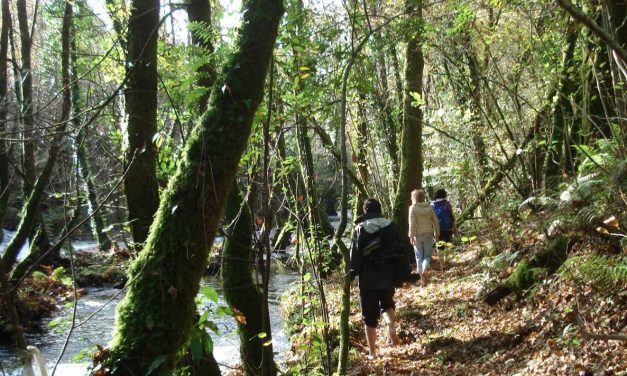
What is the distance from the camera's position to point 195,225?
139 inches

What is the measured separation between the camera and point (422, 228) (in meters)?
10.5

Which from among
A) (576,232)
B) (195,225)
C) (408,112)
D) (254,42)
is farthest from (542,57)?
(195,225)

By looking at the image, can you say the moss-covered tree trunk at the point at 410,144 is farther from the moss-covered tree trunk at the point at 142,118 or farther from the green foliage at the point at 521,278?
the moss-covered tree trunk at the point at 142,118

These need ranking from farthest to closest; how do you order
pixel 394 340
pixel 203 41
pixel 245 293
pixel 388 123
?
pixel 388 123 < pixel 394 340 < pixel 245 293 < pixel 203 41

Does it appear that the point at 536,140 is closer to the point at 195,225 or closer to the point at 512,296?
the point at 512,296

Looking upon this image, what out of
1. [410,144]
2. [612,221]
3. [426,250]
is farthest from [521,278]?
[410,144]

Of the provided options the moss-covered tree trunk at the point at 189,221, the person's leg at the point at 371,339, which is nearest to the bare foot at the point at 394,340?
the person's leg at the point at 371,339

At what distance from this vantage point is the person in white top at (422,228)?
34.1 ft

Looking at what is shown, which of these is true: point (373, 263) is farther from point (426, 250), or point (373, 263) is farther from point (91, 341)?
point (91, 341)

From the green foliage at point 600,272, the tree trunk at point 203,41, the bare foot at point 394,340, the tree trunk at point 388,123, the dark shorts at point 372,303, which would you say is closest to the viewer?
the green foliage at point 600,272

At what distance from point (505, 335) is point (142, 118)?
4.60 meters

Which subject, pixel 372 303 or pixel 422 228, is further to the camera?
pixel 422 228

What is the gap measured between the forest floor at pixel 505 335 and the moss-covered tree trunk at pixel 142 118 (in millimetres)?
3373

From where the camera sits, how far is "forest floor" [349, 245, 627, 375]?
16.1ft
